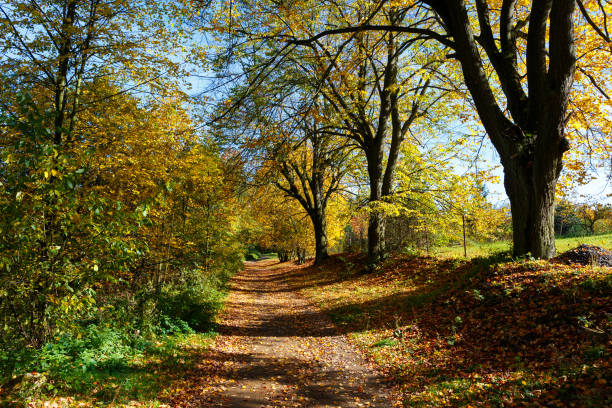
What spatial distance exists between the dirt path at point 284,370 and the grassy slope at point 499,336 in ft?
1.55

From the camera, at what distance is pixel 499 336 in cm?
546

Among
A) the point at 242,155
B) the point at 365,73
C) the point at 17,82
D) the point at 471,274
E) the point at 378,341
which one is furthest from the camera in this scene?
the point at 365,73

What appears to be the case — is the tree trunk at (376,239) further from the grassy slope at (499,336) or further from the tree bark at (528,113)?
the tree bark at (528,113)

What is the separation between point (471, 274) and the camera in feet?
27.2

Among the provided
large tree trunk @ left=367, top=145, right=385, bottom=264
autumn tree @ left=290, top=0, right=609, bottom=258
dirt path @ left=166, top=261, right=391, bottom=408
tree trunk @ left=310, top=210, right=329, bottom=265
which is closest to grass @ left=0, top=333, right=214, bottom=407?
dirt path @ left=166, top=261, right=391, bottom=408

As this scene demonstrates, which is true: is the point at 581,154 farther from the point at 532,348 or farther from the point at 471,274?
the point at 532,348

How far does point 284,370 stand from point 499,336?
146 inches

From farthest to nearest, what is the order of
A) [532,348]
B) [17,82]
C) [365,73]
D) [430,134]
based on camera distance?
[430,134] < [365,73] < [17,82] < [532,348]

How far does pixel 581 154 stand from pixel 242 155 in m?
11.2

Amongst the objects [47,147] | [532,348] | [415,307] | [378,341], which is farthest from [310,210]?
[47,147]

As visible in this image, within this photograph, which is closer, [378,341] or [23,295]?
[23,295]

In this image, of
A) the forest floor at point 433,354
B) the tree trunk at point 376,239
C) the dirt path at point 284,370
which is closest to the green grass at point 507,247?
the tree trunk at point 376,239

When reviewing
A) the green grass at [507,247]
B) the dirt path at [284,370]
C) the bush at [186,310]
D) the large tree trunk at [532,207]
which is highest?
the large tree trunk at [532,207]

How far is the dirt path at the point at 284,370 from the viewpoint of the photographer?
475 cm
